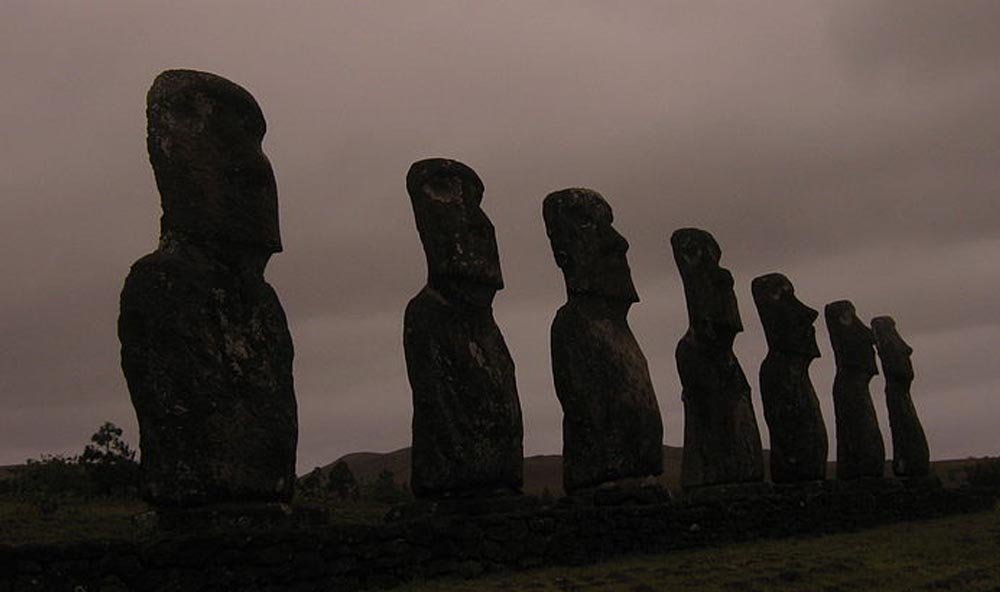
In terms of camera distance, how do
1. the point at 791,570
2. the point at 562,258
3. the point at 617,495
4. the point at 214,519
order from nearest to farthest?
the point at 214,519 < the point at 791,570 < the point at 617,495 < the point at 562,258

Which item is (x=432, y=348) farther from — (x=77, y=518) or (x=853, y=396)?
(x=853, y=396)

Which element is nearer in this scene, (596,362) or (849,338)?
(596,362)

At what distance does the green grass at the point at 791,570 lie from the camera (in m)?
10.8

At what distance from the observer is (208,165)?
10312 millimetres

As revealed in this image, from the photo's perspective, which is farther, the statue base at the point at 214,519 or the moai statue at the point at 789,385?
the moai statue at the point at 789,385

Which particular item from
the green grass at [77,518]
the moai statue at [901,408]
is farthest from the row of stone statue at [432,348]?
the moai statue at [901,408]

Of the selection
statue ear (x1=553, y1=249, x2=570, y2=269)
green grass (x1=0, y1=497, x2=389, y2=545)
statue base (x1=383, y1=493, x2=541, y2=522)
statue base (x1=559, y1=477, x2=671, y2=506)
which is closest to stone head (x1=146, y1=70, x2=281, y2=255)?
green grass (x1=0, y1=497, x2=389, y2=545)

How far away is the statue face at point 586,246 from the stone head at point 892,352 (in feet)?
38.9

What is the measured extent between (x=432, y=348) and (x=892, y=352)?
51.8 feet

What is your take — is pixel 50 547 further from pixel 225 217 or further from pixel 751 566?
pixel 751 566

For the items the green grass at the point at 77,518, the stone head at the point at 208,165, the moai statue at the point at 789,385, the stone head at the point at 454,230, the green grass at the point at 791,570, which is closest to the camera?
the stone head at the point at 208,165

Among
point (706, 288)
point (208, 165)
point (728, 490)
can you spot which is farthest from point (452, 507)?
point (706, 288)

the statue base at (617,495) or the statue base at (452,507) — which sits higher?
the statue base at (617,495)

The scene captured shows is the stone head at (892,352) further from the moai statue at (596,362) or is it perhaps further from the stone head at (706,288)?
the moai statue at (596,362)
